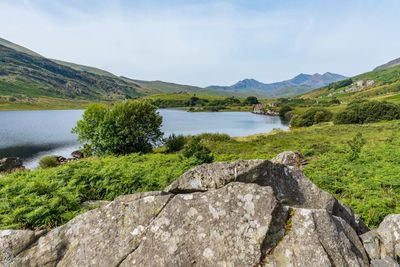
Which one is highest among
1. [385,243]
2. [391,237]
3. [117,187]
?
[391,237]

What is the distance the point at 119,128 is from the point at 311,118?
81.0 metres

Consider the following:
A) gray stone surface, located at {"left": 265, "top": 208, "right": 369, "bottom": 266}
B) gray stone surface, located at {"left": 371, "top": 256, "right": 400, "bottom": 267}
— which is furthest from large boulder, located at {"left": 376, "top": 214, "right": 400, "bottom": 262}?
gray stone surface, located at {"left": 265, "top": 208, "right": 369, "bottom": 266}

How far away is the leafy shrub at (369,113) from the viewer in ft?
193

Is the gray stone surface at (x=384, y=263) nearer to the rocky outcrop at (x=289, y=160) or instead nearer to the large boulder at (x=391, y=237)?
the large boulder at (x=391, y=237)

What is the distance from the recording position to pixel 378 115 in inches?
2365

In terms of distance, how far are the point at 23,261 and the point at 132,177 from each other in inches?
254

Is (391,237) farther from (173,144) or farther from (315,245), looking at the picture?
(173,144)

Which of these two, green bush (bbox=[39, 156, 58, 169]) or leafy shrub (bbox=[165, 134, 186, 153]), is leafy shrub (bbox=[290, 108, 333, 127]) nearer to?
leafy shrub (bbox=[165, 134, 186, 153])

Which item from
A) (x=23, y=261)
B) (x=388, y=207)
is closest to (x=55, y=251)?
(x=23, y=261)

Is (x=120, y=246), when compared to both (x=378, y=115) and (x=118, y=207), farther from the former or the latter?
(x=378, y=115)

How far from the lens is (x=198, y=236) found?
3.89 m

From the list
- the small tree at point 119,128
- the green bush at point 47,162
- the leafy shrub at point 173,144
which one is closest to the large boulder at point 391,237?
the small tree at point 119,128

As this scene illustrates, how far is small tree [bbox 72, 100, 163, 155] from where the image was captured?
2817 cm

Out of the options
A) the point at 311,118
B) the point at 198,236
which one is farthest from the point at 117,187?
the point at 311,118
